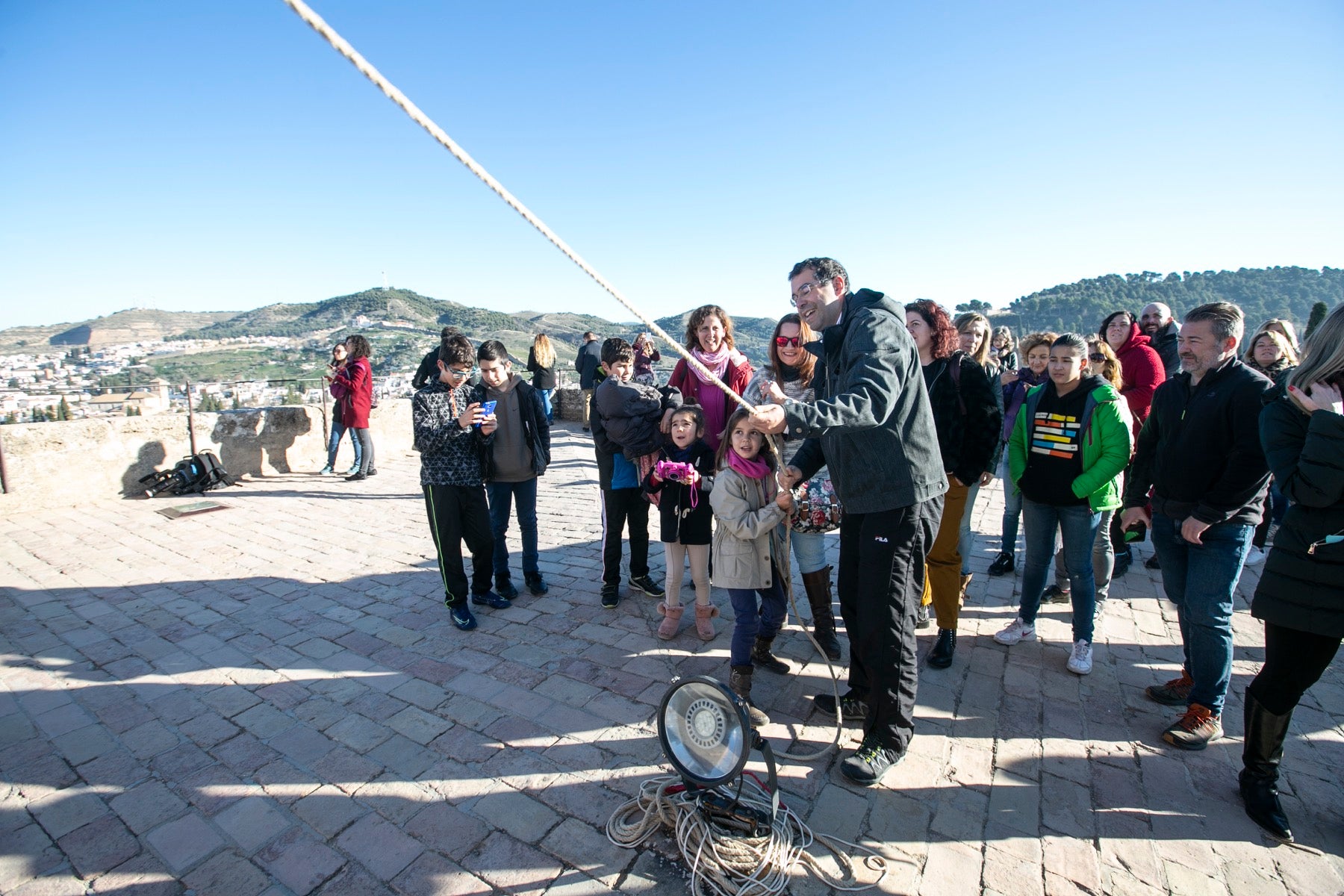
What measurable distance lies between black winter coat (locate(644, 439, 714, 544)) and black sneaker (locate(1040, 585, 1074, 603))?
2.90 meters

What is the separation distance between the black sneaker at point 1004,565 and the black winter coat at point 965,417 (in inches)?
81.4

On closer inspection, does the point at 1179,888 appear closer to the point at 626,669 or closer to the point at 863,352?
the point at 863,352

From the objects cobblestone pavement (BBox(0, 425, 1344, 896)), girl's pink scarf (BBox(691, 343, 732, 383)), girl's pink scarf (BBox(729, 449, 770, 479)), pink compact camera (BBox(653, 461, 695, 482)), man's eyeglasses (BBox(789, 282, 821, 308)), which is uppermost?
man's eyeglasses (BBox(789, 282, 821, 308))

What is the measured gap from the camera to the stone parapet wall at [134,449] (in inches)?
294

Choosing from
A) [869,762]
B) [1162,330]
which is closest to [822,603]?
[869,762]

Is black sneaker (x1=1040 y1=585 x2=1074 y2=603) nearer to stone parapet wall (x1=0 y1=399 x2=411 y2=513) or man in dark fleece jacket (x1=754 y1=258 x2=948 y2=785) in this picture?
man in dark fleece jacket (x1=754 y1=258 x2=948 y2=785)

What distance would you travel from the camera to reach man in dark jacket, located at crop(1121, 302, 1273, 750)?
289 centimetres

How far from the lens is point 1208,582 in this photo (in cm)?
301

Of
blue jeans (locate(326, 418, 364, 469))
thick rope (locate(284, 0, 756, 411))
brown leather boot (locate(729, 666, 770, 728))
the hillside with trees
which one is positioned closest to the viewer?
thick rope (locate(284, 0, 756, 411))

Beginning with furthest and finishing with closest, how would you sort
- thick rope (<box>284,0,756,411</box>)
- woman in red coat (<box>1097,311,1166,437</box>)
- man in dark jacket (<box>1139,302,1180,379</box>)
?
1. man in dark jacket (<box>1139,302,1180,379</box>)
2. woman in red coat (<box>1097,311,1166,437</box>)
3. thick rope (<box>284,0,756,411</box>)

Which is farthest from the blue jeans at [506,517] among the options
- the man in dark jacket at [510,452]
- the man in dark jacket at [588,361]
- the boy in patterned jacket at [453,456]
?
the man in dark jacket at [588,361]

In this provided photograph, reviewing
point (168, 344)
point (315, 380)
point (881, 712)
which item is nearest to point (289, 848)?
point (881, 712)

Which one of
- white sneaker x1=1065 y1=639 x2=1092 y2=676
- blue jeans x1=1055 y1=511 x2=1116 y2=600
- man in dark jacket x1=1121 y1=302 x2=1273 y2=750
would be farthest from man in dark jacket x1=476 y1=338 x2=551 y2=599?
man in dark jacket x1=1121 y1=302 x2=1273 y2=750

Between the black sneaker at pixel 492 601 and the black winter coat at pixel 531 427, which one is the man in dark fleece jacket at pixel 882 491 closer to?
the black winter coat at pixel 531 427
